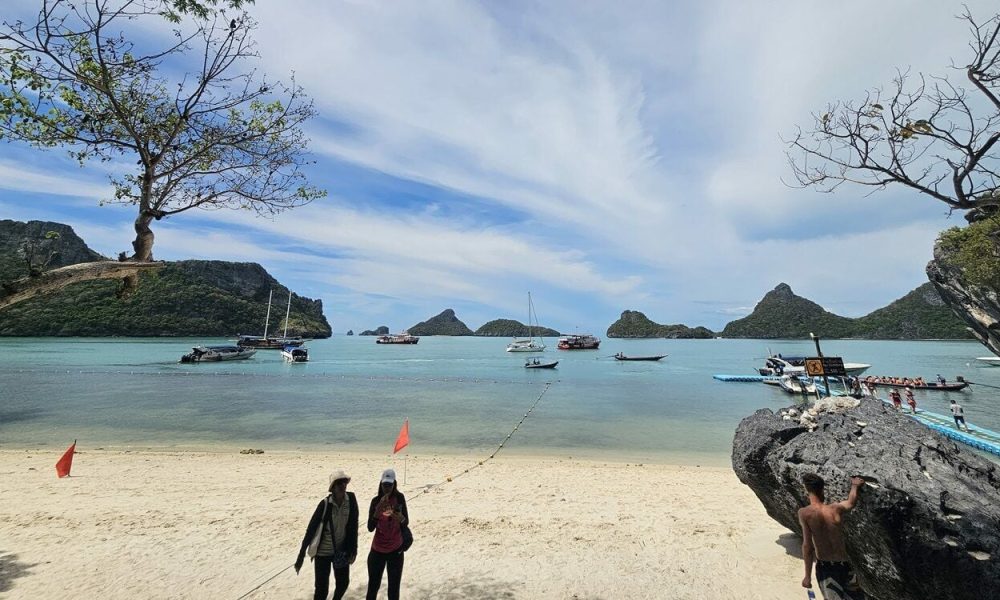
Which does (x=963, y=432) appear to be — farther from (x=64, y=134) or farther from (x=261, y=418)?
(x=261, y=418)

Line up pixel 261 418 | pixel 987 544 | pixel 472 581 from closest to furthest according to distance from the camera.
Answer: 1. pixel 987 544
2. pixel 472 581
3. pixel 261 418

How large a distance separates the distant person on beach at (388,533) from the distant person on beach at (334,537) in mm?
201

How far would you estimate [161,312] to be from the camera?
128125mm

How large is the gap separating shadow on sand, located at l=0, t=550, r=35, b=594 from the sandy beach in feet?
0.08

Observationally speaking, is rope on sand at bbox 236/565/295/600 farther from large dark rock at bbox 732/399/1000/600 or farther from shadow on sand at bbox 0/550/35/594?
large dark rock at bbox 732/399/1000/600

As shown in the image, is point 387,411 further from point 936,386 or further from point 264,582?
point 936,386

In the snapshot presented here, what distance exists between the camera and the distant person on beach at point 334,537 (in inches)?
170

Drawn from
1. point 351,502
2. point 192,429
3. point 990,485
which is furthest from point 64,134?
point 192,429

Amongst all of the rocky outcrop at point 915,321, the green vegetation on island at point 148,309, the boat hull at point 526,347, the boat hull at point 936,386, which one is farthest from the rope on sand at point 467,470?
the rocky outcrop at point 915,321

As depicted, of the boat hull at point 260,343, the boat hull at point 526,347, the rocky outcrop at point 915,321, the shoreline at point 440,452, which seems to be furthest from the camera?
the rocky outcrop at point 915,321

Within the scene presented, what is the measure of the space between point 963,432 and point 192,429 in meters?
36.2

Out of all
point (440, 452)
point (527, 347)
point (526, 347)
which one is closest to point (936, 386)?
point (440, 452)

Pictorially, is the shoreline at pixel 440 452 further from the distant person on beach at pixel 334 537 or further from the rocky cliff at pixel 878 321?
the rocky cliff at pixel 878 321

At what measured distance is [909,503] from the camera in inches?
152
